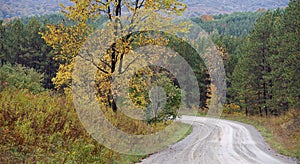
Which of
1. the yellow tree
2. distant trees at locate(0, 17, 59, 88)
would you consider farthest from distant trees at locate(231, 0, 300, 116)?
distant trees at locate(0, 17, 59, 88)

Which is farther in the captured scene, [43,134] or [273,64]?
[273,64]

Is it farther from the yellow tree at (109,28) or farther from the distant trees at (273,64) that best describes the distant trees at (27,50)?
the yellow tree at (109,28)

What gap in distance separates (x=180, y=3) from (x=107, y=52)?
3.92m

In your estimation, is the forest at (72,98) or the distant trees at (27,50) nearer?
the forest at (72,98)

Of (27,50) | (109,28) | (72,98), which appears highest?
(109,28)

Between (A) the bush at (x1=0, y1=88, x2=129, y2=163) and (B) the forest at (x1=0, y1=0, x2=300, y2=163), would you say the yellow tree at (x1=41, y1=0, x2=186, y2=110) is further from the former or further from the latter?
(A) the bush at (x1=0, y1=88, x2=129, y2=163)

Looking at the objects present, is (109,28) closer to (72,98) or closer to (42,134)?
(72,98)

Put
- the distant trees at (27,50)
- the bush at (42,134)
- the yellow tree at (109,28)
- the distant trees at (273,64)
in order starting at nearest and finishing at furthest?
the bush at (42,134)
the yellow tree at (109,28)
the distant trees at (273,64)
the distant trees at (27,50)

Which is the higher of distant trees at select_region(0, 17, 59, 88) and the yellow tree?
the yellow tree

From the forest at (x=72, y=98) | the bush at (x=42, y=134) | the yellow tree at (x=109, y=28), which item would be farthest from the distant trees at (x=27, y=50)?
the bush at (x=42, y=134)

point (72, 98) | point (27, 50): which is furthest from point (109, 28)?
point (27, 50)

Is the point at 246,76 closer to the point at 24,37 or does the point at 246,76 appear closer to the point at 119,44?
the point at 119,44

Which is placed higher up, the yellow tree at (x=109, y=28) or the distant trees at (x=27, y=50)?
the yellow tree at (x=109, y=28)

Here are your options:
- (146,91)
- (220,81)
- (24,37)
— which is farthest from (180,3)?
(24,37)
